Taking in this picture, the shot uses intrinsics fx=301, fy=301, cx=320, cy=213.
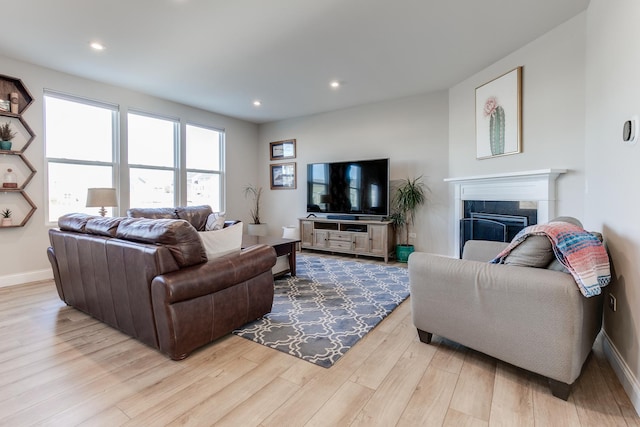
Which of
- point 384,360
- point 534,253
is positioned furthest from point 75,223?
point 534,253

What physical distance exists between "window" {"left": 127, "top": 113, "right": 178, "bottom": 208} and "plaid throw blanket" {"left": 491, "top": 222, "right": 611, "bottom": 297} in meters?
5.17

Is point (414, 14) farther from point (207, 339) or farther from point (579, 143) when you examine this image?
point (207, 339)

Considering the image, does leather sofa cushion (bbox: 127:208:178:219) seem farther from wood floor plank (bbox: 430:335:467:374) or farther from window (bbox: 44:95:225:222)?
wood floor plank (bbox: 430:335:467:374)

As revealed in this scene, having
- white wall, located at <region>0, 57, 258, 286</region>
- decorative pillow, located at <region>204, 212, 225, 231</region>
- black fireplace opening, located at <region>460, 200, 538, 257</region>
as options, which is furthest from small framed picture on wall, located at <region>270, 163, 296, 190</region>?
black fireplace opening, located at <region>460, 200, 538, 257</region>

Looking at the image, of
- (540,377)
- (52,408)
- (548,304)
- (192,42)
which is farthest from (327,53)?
(52,408)

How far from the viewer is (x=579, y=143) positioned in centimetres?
294

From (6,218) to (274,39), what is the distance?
3764 mm

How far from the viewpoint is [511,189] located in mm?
3545

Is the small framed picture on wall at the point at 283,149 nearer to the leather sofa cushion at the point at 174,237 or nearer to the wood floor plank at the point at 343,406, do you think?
the leather sofa cushion at the point at 174,237

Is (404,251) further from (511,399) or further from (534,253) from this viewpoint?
(511,399)

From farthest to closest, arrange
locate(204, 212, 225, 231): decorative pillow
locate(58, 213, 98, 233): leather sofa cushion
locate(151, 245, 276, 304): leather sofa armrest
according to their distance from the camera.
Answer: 1. locate(204, 212, 225, 231): decorative pillow
2. locate(58, 213, 98, 233): leather sofa cushion
3. locate(151, 245, 276, 304): leather sofa armrest

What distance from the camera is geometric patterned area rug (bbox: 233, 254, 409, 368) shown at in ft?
7.03

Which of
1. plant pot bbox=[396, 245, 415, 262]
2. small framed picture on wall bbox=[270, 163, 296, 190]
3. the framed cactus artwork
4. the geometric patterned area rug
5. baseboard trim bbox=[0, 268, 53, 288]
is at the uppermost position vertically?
the framed cactus artwork

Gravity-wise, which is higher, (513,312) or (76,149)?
(76,149)
